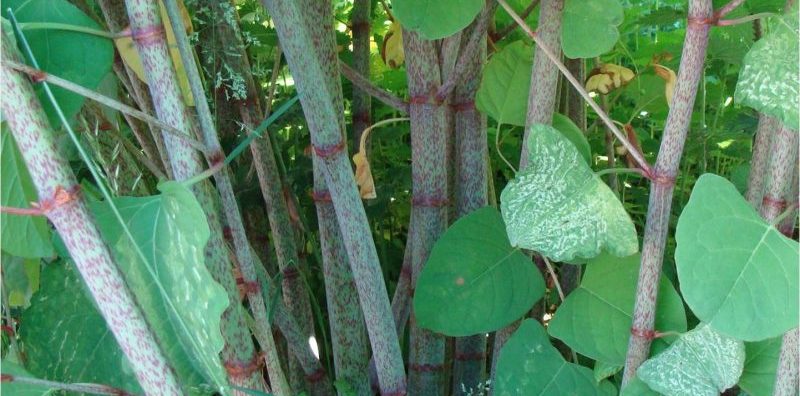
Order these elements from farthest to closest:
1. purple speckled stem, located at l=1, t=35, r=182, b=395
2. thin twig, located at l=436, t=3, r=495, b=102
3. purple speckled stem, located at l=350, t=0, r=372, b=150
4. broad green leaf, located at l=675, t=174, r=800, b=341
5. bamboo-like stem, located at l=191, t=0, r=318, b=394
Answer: purple speckled stem, located at l=350, t=0, r=372, b=150 → bamboo-like stem, located at l=191, t=0, r=318, b=394 → thin twig, located at l=436, t=3, r=495, b=102 → broad green leaf, located at l=675, t=174, r=800, b=341 → purple speckled stem, located at l=1, t=35, r=182, b=395

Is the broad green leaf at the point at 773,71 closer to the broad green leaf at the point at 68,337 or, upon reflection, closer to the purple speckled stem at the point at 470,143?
the purple speckled stem at the point at 470,143

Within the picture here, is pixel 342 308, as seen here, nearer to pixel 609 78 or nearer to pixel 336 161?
pixel 336 161

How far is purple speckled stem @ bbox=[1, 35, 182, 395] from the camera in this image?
0.42 meters

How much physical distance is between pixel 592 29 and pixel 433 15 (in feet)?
0.39

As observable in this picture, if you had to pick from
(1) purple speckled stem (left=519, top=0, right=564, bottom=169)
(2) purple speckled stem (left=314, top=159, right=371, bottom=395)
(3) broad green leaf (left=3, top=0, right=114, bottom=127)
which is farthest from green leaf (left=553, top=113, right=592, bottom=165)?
(3) broad green leaf (left=3, top=0, right=114, bottom=127)

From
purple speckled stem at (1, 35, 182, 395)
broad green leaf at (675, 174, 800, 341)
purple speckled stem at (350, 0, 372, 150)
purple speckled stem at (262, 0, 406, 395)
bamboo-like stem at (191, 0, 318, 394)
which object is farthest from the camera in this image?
purple speckled stem at (350, 0, 372, 150)

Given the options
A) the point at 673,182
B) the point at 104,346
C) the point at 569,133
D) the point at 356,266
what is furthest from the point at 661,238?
the point at 104,346

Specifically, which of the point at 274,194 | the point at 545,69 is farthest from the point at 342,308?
the point at 545,69

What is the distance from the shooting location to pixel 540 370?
73 centimetres

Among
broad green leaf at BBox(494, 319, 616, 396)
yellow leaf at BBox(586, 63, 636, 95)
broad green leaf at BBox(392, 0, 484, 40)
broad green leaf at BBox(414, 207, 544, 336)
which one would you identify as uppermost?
broad green leaf at BBox(392, 0, 484, 40)

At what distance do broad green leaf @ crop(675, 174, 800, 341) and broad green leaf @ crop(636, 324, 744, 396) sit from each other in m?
0.10

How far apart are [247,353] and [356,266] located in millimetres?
162

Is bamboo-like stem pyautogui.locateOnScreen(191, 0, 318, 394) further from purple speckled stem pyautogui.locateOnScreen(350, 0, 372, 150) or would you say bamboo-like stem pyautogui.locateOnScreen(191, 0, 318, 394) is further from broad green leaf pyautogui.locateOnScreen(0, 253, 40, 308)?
broad green leaf pyautogui.locateOnScreen(0, 253, 40, 308)

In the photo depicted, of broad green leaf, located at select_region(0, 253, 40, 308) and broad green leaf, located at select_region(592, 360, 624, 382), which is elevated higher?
broad green leaf, located at select_region(0, 253, 40, 308)
